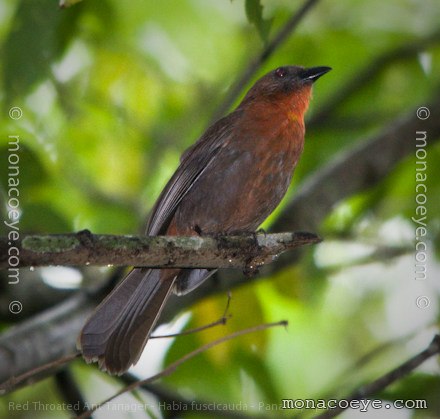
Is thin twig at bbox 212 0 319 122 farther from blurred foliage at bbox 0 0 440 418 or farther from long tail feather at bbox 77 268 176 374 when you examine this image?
long tail feather at bbox 77 268 176 374

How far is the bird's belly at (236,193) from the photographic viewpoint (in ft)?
16.2

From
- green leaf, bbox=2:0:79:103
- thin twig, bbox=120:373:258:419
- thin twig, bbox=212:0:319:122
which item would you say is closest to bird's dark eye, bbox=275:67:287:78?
thin twig, bbox=212:0:319:122

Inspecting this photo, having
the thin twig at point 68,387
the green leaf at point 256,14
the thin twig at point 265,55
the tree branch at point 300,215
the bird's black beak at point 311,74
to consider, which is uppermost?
the green leaf at point 256,14

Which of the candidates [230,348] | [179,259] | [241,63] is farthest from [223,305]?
[241,63]

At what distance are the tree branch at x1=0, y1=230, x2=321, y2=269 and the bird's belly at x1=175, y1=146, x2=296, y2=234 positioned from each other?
3.32 feet

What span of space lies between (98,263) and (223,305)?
93.7 inches

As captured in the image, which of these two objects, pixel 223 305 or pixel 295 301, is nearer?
pixel 223 305

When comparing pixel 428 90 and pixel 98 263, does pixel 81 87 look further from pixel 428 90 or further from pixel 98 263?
pixel 98 263

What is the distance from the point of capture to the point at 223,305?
219 inches

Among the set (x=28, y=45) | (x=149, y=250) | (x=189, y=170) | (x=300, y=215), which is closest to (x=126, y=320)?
(x=189, y=170)

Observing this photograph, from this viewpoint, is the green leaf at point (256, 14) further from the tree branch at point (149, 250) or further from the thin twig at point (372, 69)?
the thin twig at point (372, 69)

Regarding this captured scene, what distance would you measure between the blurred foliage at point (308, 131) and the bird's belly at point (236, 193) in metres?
0.97

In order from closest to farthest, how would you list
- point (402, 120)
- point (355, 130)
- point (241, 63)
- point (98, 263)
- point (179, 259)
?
point (98, 263) < point (179, 259) < point (402, 120) < point (355, 130) < point (241, 63)

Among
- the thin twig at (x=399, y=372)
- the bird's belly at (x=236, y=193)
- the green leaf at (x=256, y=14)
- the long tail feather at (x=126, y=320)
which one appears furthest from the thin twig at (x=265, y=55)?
the thin twig at (x=399, y=372)
